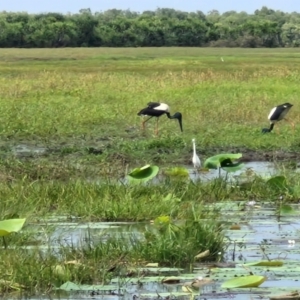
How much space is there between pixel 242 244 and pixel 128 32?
65553mm

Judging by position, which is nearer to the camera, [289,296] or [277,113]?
[289,296]

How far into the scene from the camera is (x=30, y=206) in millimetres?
7660

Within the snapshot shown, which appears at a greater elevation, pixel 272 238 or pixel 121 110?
pixel 272 238

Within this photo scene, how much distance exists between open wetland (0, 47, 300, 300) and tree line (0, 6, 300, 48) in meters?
49.0

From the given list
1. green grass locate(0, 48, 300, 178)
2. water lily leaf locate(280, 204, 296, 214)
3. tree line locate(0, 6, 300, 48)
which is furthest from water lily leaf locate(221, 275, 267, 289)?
tree line locate(0, 6, 300, 48)

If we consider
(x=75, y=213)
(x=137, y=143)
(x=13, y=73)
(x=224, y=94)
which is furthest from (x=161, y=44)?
(x=75, y=213)

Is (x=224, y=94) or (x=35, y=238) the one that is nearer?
(x=35, y=238)

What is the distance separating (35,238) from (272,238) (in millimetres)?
1739

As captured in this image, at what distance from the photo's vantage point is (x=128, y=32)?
71.6 meters

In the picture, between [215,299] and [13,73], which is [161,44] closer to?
[13,73]

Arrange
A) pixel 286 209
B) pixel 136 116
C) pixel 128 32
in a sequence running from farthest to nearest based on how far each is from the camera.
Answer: pixel 128 32
pixel 136 116
pixel 286 209

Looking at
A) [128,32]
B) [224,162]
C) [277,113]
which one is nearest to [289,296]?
[224,162]

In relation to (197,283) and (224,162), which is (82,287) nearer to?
(197,283)

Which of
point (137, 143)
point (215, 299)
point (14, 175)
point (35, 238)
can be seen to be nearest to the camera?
point (215, 299)
